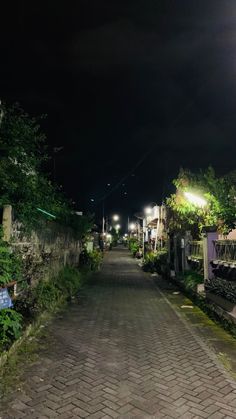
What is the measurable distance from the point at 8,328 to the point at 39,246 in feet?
14.9

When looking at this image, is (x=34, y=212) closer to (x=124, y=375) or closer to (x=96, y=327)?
(x=96, y=327)

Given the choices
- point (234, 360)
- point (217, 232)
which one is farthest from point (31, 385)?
point (217, 232)

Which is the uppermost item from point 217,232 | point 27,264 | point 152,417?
point 217,232

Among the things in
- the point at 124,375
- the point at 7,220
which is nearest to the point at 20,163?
the point at 7,220

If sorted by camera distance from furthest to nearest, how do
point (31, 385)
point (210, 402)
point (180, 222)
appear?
1. point (180, 222)
2. point (31, 385)
3. point (210, 402)

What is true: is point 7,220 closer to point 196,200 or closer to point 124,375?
point 124,375

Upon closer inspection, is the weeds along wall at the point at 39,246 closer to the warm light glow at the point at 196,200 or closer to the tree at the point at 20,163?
the tree at the point at 20,163

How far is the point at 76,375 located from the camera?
595 centimetres

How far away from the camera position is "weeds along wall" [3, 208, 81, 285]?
8.75 metres

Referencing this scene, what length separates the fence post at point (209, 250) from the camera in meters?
13.3

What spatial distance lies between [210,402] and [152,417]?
97 centimetres

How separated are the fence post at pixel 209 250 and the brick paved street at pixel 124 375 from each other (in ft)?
12.0

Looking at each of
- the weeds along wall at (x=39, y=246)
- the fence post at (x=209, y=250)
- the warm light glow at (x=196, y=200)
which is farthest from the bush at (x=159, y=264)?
the fence post at (x=209, y=250)

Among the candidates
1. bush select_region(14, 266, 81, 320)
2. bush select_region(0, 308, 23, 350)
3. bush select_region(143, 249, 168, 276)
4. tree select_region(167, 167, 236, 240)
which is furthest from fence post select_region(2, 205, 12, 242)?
bush select_region(143, 249, 168, 276)
